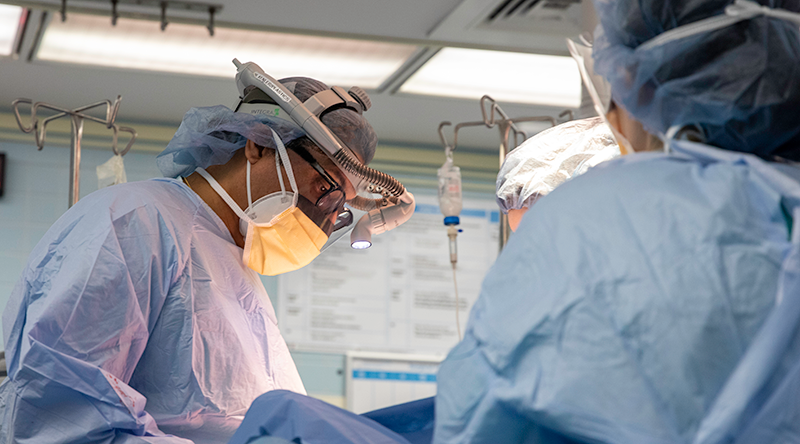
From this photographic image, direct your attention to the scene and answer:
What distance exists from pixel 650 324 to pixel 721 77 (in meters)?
0.30

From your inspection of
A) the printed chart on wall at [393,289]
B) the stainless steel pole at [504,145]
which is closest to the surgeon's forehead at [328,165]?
the stainless steel pole at [504,145]

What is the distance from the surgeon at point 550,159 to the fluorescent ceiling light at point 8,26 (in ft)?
6.30

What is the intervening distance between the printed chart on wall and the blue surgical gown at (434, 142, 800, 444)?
3079mm

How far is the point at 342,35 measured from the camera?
9.31 feet

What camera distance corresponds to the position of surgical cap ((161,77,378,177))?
1.73m

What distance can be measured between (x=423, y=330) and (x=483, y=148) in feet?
3.41

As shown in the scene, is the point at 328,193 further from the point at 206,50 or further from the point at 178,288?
the point at 206,50

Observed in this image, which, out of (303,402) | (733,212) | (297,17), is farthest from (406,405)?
(297,17)

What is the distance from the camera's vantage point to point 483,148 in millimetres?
4133

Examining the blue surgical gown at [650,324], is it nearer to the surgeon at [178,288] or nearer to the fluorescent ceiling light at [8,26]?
the surgeon at [178,288]

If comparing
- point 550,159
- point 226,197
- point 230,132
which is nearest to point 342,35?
point 230,132

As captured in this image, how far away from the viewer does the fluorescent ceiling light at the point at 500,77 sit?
3.05m

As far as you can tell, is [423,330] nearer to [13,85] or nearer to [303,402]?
[13,85]

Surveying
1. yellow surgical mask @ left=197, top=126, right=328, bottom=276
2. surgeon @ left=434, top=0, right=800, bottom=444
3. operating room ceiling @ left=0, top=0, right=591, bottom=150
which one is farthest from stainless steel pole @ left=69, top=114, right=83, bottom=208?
surgeon @ left=434, top=0, right=800, bottom=444
